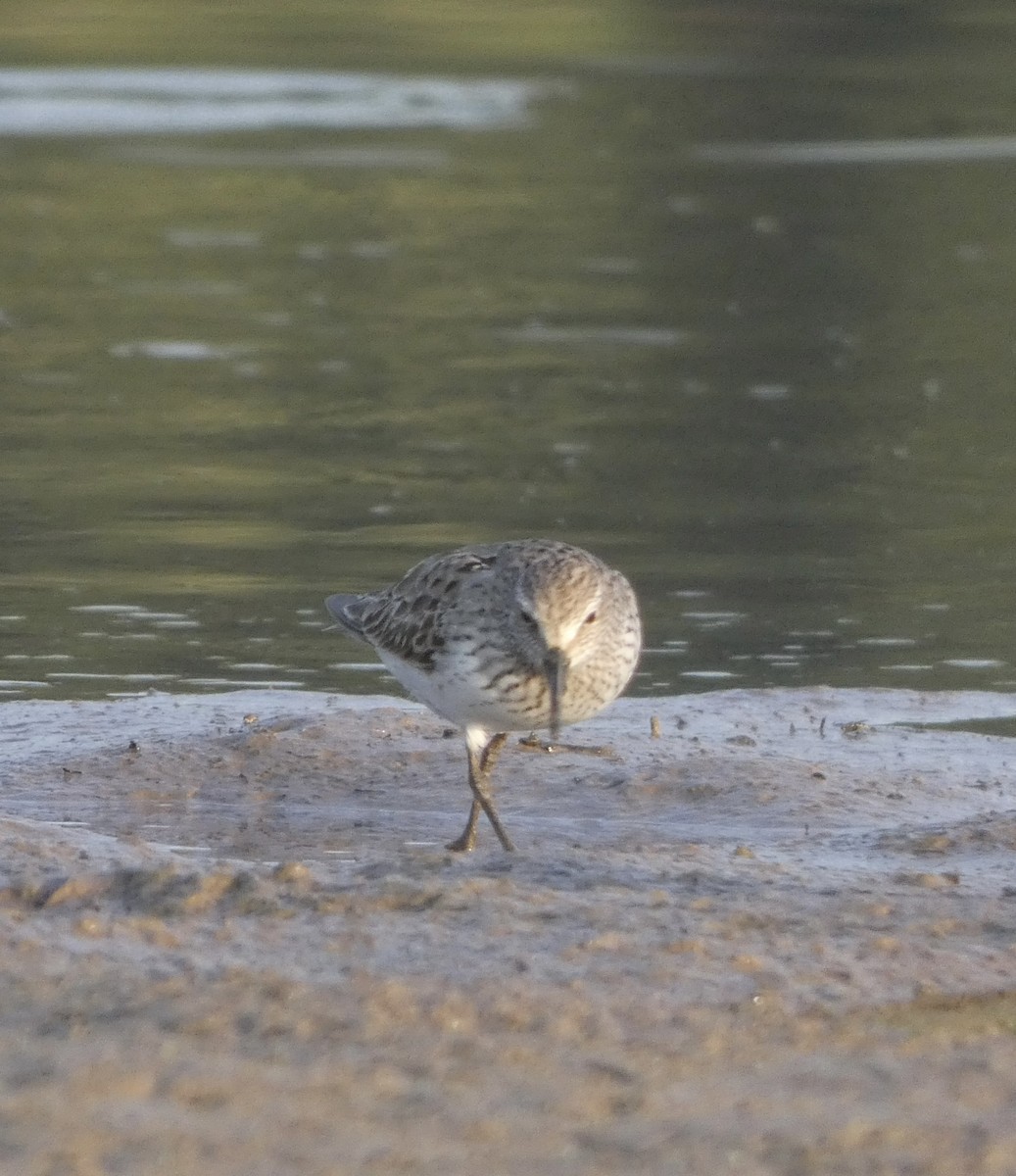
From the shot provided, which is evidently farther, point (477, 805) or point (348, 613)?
point (348, 613)

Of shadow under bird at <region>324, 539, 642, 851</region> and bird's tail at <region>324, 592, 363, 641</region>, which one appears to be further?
bird's tail at <region>324, 592, 363, 641</region>

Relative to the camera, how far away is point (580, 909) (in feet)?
18.0

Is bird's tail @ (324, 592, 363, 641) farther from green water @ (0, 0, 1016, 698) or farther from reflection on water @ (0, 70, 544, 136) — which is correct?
reflection on water @ (0, 70, 544, 136)

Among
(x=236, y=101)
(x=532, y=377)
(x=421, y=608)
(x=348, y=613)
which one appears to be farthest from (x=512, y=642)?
(x=236, y=101)

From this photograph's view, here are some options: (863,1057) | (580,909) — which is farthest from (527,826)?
(863,1057)

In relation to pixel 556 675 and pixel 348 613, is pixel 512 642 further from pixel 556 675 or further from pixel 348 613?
pixel 348 613

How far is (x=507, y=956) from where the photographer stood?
517 centimetres

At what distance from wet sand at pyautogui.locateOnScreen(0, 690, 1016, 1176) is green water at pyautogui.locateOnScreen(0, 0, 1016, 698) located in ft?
4.00

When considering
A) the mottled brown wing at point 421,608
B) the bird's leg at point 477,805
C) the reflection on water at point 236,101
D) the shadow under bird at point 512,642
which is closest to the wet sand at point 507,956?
the bird's leg at point 477,805

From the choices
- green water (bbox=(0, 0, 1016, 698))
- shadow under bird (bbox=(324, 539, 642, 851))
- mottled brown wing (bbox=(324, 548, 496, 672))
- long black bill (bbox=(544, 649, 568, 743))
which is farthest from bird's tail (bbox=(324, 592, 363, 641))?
long black bill (bbox=(544, 649, 568, 743))

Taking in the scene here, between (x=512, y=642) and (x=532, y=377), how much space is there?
7.53m

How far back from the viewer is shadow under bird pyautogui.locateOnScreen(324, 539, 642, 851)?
20.6 feet

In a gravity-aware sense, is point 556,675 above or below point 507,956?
above

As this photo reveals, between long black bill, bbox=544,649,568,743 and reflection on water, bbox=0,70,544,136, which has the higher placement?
reflection on water, bbox=0,70,544,136
